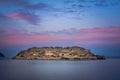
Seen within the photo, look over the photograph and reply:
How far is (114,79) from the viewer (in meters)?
50.3

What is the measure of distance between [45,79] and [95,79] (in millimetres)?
10540

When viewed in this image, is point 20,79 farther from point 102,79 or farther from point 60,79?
point 102,79

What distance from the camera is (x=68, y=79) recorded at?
166 feet

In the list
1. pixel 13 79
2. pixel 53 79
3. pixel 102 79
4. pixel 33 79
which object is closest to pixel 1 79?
pixel 13 79

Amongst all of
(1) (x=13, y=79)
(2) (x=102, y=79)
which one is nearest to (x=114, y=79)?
(2) (x=102, y=79)

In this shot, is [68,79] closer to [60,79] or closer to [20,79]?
[60,79]

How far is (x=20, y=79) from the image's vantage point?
48.8 m

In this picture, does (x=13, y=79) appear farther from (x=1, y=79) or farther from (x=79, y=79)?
(x=79, y=79)

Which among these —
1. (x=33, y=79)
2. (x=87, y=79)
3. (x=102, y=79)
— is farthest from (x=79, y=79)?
(x=33, y=79)

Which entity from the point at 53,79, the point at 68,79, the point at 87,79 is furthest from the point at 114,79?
the point at 53,79

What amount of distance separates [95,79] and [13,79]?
17176mm

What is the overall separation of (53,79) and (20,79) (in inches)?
273

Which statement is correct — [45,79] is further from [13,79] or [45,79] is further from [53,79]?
[13,79]

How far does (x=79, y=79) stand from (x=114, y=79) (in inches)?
294
